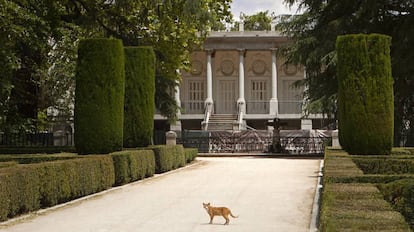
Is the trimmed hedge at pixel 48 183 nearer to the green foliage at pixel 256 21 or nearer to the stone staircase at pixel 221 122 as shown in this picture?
the stone staircase at pixel 221 122

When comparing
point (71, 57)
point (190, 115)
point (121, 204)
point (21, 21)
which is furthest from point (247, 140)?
point (121, 204)

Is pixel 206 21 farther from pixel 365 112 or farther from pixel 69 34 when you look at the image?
pixel 365 112

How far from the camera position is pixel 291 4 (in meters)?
31.6

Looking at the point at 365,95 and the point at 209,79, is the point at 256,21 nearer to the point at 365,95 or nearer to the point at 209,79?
the point at 209,79

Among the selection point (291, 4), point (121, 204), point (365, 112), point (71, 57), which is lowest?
point (121, 204)

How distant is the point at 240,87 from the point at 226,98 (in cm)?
339

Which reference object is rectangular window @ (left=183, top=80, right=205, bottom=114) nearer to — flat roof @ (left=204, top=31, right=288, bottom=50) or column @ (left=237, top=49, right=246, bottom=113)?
column @ (left=237, top=49, right=246, bottom=113)

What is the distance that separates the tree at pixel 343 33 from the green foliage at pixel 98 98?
475 inches

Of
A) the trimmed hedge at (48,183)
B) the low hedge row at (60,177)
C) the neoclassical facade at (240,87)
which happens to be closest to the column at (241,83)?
the neoclassical facade at (240,87)

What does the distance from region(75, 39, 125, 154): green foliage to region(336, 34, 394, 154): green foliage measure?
6418 millimetres

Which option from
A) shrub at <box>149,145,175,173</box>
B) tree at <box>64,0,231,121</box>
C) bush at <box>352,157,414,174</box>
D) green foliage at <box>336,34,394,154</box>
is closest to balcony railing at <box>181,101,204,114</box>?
tree at <box>64,0,231,121</box>

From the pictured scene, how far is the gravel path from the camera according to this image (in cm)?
958

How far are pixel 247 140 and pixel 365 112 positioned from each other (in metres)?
21.3

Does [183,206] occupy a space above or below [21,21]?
below
